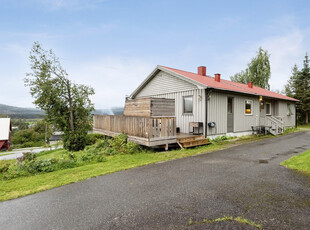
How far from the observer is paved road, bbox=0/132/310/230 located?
270cm

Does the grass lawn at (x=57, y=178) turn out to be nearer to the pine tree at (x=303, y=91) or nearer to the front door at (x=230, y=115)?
the front door at (x=230, y=115)

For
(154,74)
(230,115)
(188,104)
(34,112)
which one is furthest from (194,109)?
(34,112)

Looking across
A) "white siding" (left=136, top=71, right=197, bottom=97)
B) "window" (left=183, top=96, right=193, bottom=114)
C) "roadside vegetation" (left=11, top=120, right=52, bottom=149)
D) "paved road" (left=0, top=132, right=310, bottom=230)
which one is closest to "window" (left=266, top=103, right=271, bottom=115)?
"window" (left=183, top=96, right=193, bottom=114)

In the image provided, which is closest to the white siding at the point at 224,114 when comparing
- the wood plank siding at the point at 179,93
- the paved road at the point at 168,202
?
the wood plank siding at the point at 179,93

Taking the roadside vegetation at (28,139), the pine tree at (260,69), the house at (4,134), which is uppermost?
the pine tree at (260,69)

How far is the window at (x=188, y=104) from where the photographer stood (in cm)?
1120

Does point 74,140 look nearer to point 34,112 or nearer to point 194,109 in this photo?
point 194,109

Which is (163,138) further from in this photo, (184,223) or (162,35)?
(162,35)

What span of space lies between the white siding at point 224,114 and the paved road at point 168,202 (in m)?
5.80

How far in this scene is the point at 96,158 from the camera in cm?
702

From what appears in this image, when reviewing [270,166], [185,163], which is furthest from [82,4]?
[270,166]

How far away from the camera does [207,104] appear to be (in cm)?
1038

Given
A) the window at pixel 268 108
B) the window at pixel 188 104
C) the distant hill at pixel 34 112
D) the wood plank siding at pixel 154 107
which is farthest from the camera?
the window at pixel 268 108

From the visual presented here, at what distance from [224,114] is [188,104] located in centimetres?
252
